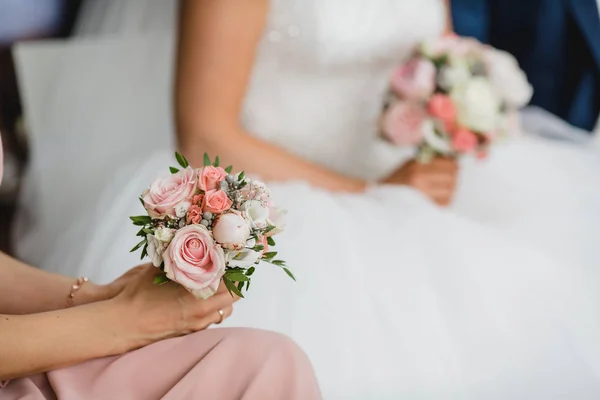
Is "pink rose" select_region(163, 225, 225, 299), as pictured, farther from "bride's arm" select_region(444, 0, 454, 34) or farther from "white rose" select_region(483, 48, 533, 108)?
"bride's arm" select_region(444, 0, 454, 34)

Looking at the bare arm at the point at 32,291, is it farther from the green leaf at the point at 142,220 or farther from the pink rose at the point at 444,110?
the pink rose at the point at 444,110

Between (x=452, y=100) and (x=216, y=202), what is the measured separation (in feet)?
2.62

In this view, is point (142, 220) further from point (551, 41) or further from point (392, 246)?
point (551, 41)

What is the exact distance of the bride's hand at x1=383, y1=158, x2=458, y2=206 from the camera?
1.48 meters

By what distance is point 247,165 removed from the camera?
1.43 meters

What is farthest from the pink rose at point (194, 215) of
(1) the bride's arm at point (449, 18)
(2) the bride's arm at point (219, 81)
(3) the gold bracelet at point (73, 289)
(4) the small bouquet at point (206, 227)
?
(1) the bride's arm at point (449, 18)

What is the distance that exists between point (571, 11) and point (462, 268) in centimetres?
93

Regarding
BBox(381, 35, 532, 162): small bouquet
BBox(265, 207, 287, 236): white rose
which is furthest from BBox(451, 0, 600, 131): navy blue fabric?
BBox(265, 207, 287, 236): white rose

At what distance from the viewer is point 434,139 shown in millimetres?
1415

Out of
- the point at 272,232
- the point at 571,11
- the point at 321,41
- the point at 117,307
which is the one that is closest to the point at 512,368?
the point at 272,232

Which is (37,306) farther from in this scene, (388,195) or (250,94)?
(250,94)

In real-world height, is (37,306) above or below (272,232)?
below

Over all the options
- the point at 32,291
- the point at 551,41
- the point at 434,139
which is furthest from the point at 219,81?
the point at 551,41

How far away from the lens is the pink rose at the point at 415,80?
1400 mm
